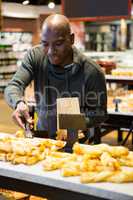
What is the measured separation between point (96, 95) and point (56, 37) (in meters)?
0.55

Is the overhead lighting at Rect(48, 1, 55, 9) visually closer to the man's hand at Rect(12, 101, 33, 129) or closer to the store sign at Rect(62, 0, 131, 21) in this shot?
the store sign at Rect(62, 0, 131, 21)

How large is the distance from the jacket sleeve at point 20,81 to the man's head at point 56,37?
1.15 feet

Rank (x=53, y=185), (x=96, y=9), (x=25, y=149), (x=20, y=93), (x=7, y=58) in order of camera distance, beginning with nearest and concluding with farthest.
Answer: (x=53, y=185) → (x=25, y=149) → (x=20, y=93) → (x=96, y=9) → (x=7, y=58)

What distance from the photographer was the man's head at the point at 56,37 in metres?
2.34

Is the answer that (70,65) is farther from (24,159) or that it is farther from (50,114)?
(24,159)

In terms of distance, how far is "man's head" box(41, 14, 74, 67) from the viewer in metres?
2.34

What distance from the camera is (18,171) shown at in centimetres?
177

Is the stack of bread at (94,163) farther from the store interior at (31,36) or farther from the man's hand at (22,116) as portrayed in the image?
the store interior at (31,36)

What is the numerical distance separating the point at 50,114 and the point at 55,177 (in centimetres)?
109

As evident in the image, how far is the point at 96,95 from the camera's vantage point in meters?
2.68

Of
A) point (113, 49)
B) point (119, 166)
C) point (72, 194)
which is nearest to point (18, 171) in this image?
Result: point (72, 194)

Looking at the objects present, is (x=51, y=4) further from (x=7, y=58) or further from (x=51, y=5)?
(x=7, y=58)

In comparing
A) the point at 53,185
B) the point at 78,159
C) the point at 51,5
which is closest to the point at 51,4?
the point at 51,5

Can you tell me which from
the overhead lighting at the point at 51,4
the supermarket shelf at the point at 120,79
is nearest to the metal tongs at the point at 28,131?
the supermarket shelf at the point at 120,79
